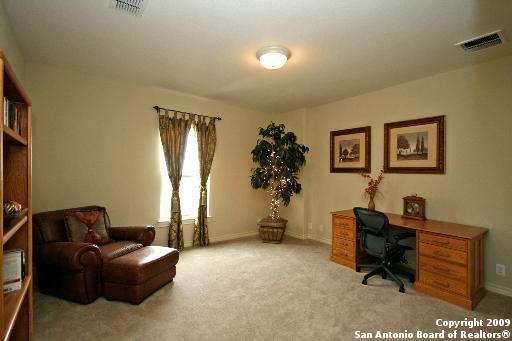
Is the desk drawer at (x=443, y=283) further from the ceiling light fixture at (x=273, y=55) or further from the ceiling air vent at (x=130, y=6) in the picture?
the ceiling air vent at (x=130, y=6)

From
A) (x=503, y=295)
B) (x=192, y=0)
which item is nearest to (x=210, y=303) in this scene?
(x=192, y=0)

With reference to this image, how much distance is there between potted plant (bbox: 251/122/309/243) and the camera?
471 centimetres

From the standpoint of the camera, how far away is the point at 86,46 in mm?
2738

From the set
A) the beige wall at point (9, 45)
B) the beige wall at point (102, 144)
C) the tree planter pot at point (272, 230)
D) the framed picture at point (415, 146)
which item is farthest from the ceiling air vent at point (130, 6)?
the tree planter pot at point (272, 230)

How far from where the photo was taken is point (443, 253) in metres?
2.72

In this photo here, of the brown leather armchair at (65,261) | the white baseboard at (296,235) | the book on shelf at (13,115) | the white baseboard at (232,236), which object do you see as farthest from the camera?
the white baseboard at (296,235)

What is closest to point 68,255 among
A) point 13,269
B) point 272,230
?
point 13,269

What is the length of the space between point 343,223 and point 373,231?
66cm

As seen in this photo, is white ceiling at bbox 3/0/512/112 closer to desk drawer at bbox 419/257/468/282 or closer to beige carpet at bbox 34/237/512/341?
desk drawer at bbox 419/257/468/282

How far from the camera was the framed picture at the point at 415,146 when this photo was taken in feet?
11.0

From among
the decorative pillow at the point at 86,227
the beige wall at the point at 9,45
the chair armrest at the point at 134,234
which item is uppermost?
the beige wall at the point at 9,45

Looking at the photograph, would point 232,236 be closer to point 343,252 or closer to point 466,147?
point 343,252

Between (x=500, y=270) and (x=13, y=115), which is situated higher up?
(x=13, y=115)

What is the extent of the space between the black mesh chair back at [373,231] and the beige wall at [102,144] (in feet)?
8.53
